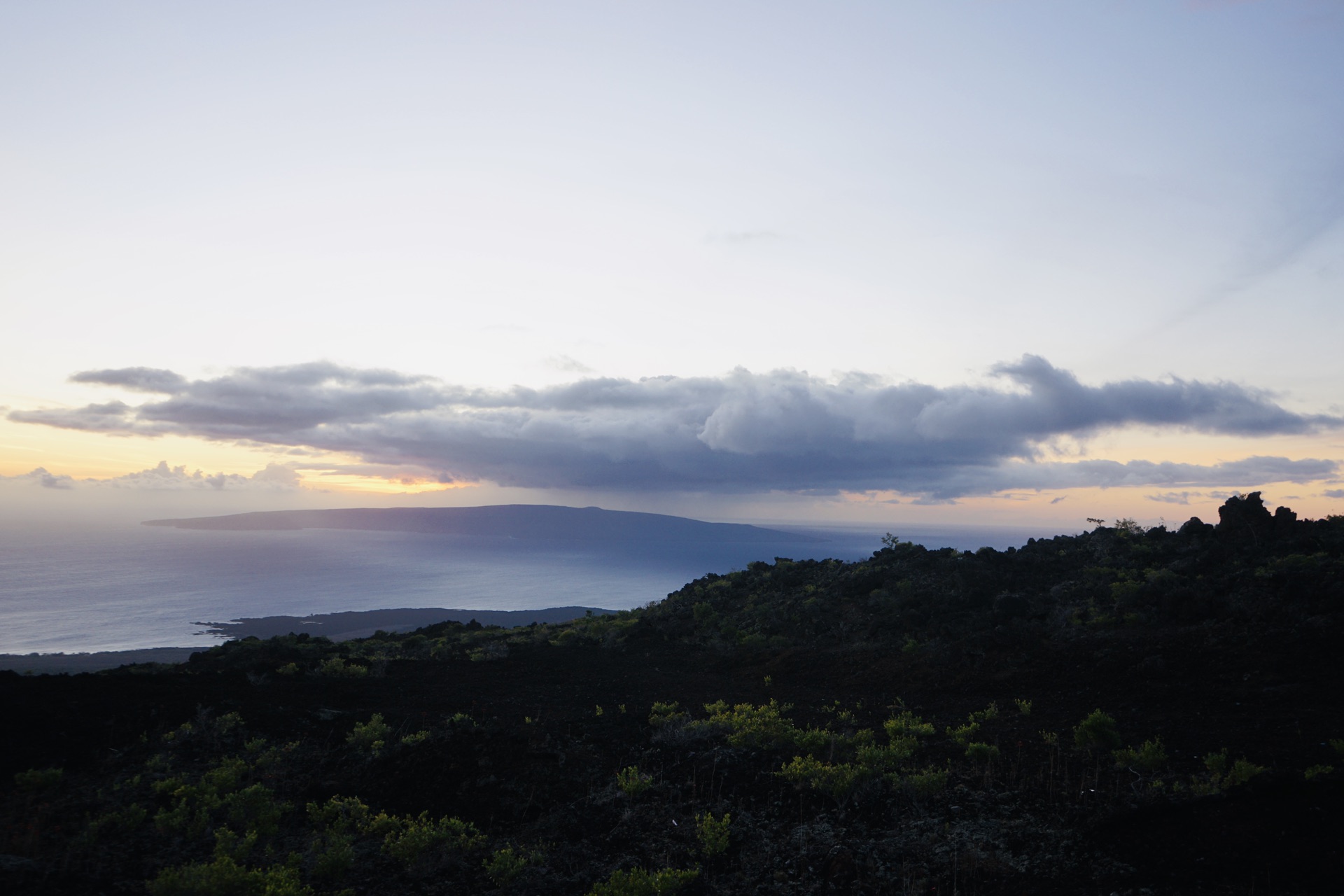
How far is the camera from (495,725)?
1330cm

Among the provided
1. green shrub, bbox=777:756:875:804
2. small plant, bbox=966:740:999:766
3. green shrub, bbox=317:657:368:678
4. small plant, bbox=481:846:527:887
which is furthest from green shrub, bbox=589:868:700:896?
green shrub, bbox=317:657:368:678

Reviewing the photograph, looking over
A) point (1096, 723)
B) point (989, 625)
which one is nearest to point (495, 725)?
point (1096, 723)

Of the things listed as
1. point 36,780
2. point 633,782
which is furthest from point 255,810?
point 633,782

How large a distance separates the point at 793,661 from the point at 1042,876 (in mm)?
13665

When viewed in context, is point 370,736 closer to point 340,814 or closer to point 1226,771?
point 340,814

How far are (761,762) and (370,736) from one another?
7.29 meters

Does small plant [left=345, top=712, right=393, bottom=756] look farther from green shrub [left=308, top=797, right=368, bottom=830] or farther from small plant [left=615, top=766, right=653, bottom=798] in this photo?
small plant [left=615, top=766, right=653, bottom=798]

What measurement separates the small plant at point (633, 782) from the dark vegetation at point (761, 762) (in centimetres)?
3

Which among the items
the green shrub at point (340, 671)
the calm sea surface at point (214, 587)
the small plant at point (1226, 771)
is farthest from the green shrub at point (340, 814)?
the calm sea surface at point (214, 587)

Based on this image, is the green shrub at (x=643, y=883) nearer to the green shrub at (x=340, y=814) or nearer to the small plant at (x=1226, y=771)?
the green shrub at (x=340, y=814)

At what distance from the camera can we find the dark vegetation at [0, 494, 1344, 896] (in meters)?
7.01

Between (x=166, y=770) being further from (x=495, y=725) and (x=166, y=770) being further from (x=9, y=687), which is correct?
(x=495, y=725)

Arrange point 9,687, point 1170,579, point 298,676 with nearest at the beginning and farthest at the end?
point 9,687 → point 298,676 → point 1170,579

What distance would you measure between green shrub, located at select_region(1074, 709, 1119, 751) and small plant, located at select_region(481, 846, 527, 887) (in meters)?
8.99
